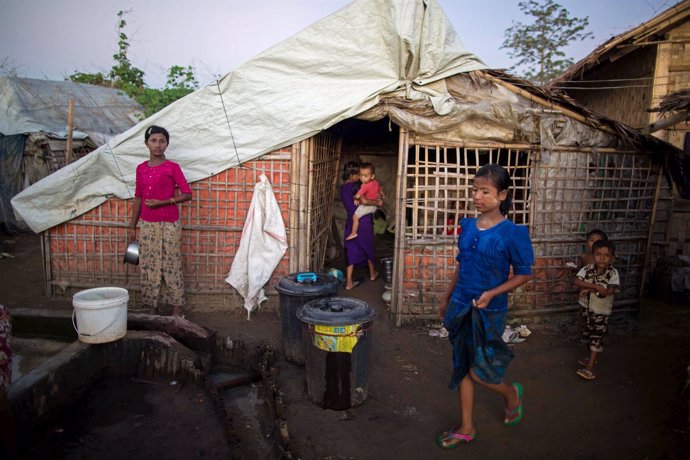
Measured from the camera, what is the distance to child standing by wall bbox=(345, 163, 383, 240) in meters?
6.40

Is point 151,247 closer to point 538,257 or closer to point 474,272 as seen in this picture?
point 474,272

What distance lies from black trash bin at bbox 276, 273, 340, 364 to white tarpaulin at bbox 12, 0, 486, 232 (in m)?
1.74

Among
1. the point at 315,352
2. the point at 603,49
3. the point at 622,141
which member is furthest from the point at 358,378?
the point at 603,49

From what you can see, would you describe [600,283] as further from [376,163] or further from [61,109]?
[61,109]

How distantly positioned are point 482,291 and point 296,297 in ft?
5.73

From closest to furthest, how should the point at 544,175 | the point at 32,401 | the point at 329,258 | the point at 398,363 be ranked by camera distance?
1. the point at 32,401
2. the point at 398,363
3. the point at 544,175
4. the point at 329,258

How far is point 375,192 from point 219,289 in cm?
248

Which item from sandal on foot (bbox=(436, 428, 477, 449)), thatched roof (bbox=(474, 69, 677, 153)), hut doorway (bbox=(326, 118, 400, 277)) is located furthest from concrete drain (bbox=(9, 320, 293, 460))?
hut doorway (bbox=(326, 118, 400, 277))

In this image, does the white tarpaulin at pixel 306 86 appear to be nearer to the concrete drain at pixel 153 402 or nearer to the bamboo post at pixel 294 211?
the bamboo post at pixel 294 211

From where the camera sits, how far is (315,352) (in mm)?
3428

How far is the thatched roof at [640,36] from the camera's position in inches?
257

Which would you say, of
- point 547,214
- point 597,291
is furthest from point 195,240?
point 597,291

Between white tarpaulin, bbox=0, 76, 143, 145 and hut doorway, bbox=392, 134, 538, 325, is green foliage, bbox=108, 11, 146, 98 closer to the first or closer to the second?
white tarpaulin, bbox=0, 76, 143, 145

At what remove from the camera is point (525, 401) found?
3805 millimetres
